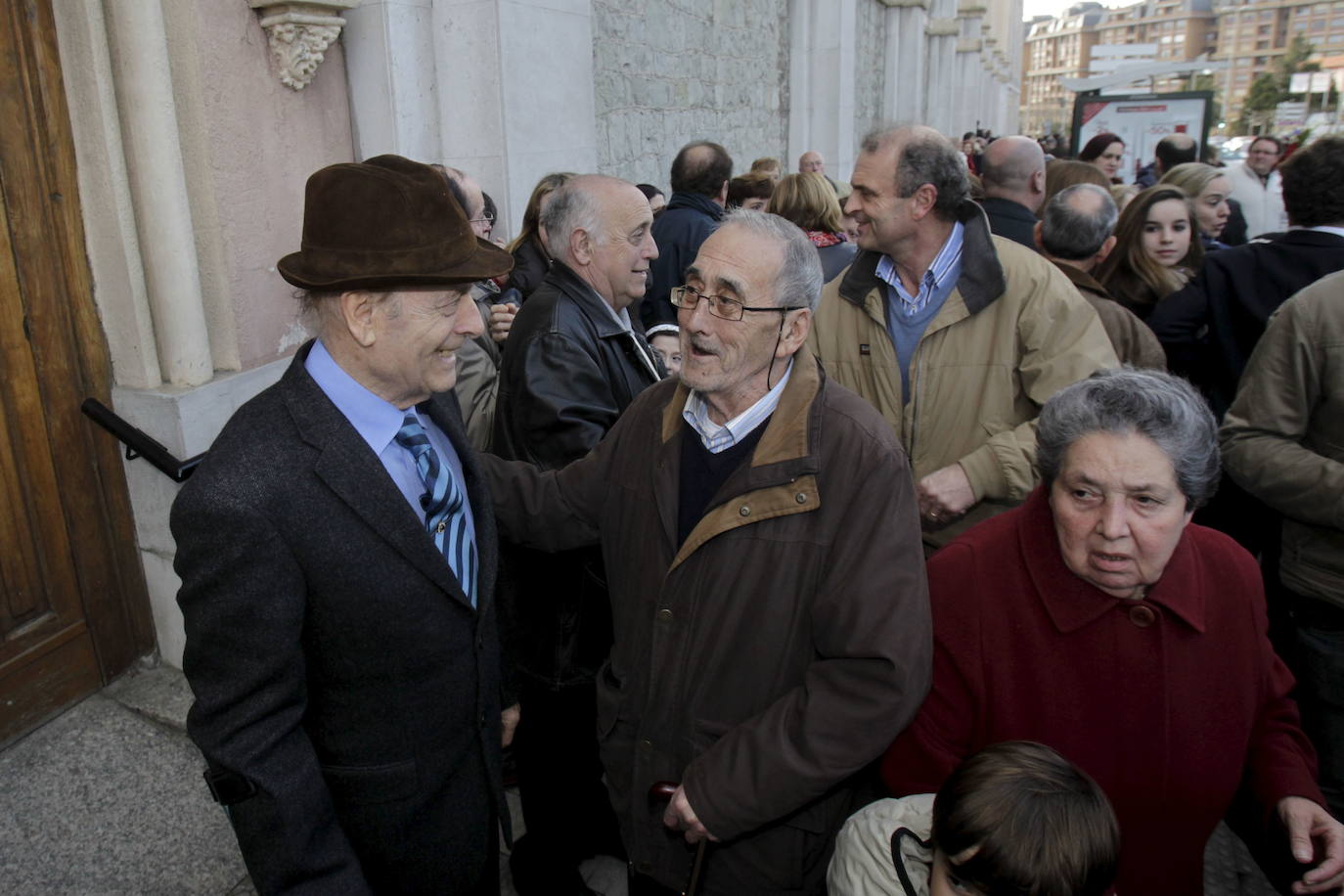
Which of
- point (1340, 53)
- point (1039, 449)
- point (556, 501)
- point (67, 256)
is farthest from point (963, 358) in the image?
point (1340, 53)

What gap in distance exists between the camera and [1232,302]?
3598 millimetres

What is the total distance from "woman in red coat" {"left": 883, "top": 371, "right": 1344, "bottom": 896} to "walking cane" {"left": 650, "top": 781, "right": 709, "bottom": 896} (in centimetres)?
47

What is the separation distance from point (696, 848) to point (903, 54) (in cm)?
1848

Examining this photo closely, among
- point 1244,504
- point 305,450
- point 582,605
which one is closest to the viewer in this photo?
point 305,450

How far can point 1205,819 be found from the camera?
1.80 meters

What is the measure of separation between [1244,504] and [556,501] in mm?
2607

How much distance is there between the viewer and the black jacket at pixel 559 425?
97.9 inches

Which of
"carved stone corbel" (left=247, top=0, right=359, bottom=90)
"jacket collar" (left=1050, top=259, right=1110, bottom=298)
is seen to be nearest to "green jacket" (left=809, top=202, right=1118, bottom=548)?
"jacket collar" (left=1050, top=259, right=1110, bottom=298)

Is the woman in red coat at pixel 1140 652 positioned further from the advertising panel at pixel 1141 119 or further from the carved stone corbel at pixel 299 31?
the advertising panel at pixel 1141 119

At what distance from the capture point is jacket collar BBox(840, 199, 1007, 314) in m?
2.67

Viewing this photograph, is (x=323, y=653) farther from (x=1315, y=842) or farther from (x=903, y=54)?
(x=903, y=54)

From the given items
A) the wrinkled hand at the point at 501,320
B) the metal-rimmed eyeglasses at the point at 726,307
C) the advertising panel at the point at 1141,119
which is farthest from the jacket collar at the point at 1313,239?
the advertising panel at the point at 1141,119

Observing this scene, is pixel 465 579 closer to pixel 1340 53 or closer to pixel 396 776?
pixel 396 776

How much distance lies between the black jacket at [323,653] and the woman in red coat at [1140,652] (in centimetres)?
99
